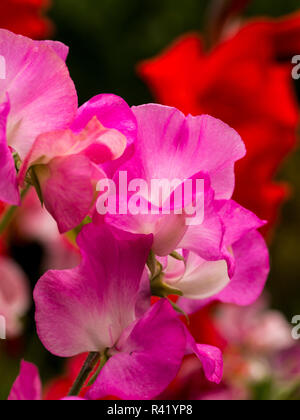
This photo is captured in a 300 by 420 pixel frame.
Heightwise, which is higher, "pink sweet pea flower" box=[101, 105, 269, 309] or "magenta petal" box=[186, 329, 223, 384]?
"pink sweet pea flower" box=[101, 105, 269, 309]

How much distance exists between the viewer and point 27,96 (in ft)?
0.60

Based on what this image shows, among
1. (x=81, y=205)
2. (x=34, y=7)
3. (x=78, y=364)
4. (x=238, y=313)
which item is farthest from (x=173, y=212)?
(x=238, y=313)

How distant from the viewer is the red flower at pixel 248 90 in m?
0.54

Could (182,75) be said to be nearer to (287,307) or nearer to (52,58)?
(52,58)

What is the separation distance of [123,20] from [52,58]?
1.14m

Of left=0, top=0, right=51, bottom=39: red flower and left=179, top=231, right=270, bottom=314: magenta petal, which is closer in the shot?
left=179, top=231, right=270, bottom=314: magenta petal

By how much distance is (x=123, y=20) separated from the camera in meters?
1.28

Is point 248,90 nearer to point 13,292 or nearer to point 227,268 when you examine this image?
point 13,292

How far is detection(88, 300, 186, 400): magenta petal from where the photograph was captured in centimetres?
18

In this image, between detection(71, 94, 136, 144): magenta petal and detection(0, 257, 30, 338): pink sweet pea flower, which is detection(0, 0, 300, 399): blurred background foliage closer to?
detection(0, 257, 30, 338): pink sweet pea flower

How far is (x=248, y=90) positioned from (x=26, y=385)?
376 mm

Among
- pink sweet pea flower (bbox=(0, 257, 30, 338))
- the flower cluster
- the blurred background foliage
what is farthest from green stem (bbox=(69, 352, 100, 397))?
the blurred background foliage

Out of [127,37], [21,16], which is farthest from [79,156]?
[127,37]

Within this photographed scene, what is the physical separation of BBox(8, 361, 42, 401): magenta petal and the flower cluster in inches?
1.2
